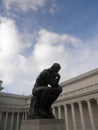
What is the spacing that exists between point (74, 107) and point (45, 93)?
3199 centimetres

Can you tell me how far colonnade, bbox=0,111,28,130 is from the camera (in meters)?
47.4

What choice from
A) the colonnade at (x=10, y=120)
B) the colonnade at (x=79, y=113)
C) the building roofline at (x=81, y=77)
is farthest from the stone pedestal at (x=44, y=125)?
the colonnade at (x=10, y=120)

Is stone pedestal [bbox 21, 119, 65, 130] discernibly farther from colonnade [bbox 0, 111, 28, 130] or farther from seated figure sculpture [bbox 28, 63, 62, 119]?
colonnade [bbox 0, 111, 28, 130]

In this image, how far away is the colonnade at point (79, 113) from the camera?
3229cm

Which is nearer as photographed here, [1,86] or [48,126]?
[48,126]

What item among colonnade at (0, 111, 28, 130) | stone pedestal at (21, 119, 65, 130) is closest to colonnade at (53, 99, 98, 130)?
colonnade at (0, 111, 28, 130)

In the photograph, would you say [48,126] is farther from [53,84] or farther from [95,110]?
[95,110]

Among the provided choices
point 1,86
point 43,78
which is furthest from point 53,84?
point 1,86

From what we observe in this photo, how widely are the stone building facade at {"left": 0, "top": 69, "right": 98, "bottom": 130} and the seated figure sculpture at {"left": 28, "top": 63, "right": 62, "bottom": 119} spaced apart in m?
24.8

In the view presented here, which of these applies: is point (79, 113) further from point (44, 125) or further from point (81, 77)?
point (44, 125)

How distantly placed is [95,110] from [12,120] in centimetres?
2911

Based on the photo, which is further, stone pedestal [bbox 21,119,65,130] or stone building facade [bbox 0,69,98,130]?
stone building facade [bbox 0,69,98,130]

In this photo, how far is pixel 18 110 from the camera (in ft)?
168

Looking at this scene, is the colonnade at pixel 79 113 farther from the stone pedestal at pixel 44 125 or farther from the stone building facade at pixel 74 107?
the stone pedestal at pixel 44 125
